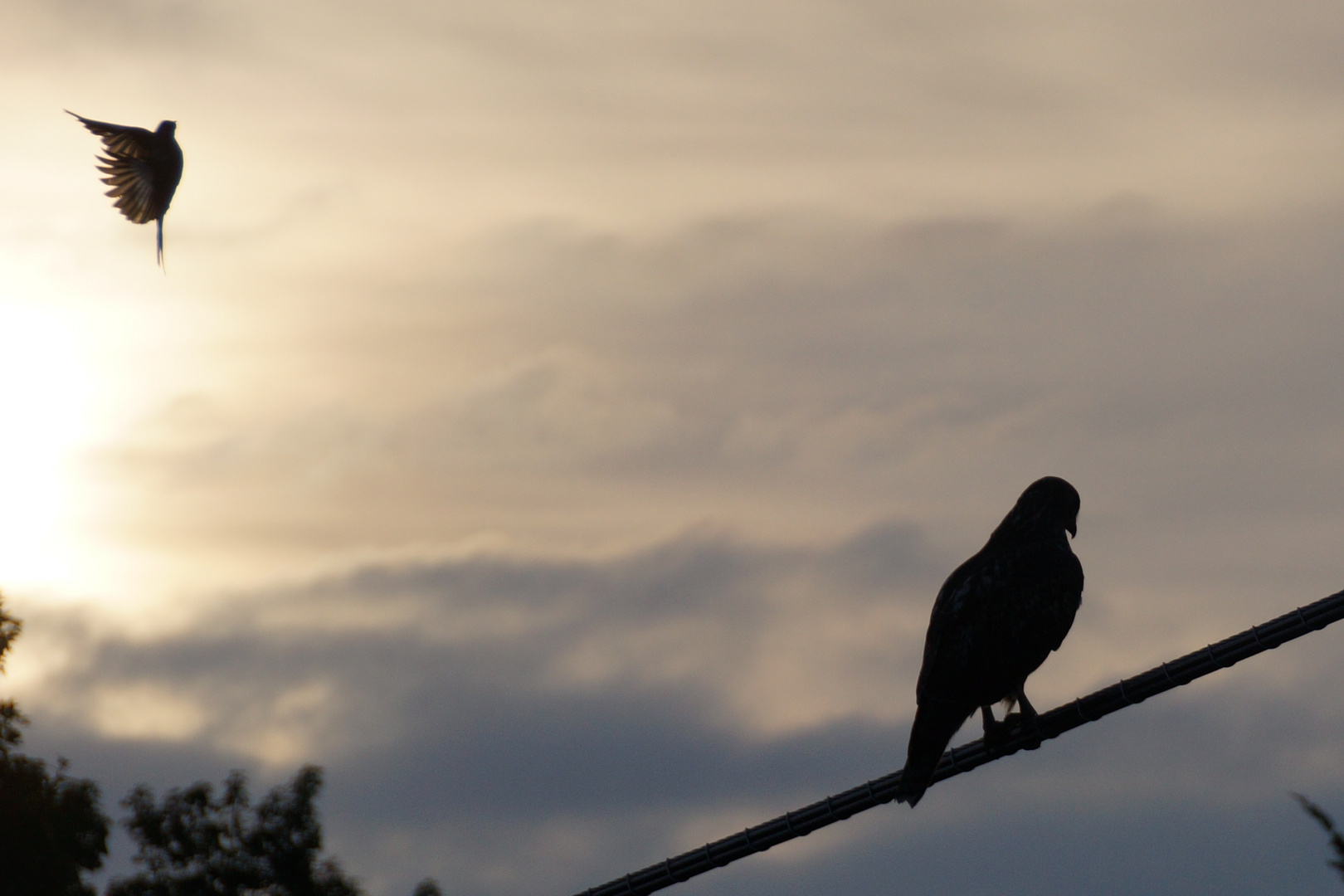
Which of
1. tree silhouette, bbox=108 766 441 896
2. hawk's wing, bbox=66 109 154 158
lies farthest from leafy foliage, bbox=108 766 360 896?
hawk's wing, bbox=66 109 154 158

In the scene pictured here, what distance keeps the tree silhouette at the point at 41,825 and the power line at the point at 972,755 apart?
26182 mm

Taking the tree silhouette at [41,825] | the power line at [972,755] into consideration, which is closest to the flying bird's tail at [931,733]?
the power line at [972,755]

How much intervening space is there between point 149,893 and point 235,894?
195 centimetres

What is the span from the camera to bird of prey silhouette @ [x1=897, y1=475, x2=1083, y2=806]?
14.1m

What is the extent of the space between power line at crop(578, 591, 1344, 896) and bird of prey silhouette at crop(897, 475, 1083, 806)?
7.43ft

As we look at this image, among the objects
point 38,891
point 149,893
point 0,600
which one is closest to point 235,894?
point 149,893

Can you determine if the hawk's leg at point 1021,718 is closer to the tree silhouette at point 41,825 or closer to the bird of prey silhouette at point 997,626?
the bird of prey silhouette at point 997,626

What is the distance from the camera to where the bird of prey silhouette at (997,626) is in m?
14.1

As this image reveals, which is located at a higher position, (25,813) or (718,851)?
(25,813)

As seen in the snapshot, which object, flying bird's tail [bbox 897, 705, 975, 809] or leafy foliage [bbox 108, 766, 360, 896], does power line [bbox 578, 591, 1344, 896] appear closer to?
flying bird's tail [bbox 897, 705, 975, 809]

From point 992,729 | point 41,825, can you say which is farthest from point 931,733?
point 41,825

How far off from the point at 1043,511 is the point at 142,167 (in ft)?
32.5

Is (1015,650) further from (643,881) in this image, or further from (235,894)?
(235,894)

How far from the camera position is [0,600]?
1436 inches
